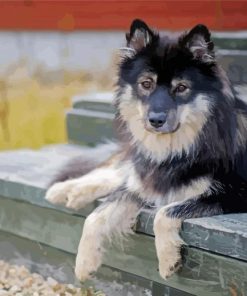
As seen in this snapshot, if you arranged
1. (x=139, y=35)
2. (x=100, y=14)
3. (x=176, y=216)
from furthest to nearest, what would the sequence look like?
(x=100, y=14), (x=139, y=35), (x=176, y=216)

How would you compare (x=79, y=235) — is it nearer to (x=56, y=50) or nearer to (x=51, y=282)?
(x=51, y=282)

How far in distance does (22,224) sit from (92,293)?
1.88ft

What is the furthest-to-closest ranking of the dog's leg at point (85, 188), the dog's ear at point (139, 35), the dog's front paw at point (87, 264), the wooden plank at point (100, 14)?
the wooden plank at point (100, 14) → the dog's leg at point (85, 188) → the dog's front paw at point (87, 264) → the dog's ear at point (139, 35)

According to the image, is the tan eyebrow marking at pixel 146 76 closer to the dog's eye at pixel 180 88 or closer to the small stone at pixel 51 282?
the dog's eye at pixel 180 88

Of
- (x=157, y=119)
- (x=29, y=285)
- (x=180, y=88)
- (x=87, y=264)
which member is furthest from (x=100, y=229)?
(x=29, y=285)

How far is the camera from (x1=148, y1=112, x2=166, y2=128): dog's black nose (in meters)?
3.02

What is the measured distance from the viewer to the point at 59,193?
3.69 meters

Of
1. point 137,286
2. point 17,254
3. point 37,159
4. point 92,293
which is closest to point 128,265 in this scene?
point 137,286

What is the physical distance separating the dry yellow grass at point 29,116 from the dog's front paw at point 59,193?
2.20 meters

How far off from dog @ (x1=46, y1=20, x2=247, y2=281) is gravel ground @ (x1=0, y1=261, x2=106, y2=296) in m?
0.51

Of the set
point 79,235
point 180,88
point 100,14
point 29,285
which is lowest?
point 29,285

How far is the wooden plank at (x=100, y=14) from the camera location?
5914 millimetres

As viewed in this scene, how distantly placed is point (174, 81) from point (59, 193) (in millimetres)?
911

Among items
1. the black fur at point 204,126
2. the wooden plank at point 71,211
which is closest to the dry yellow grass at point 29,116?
the wooden plank at point 71,211
